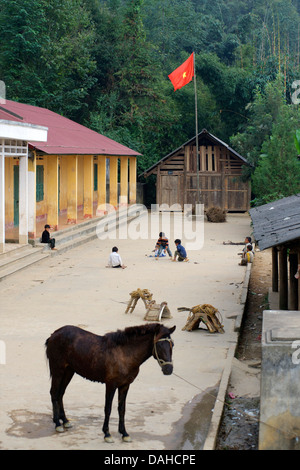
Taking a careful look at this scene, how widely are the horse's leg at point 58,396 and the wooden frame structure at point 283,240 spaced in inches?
170

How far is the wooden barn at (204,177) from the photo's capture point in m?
37.6

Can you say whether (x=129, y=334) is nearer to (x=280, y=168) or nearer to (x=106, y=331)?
(x=106, y=331)

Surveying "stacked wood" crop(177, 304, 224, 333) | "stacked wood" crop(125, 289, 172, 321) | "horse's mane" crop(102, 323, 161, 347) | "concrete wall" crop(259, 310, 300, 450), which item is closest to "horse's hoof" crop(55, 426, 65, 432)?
"horse's mane" crop(102, 323, 161, 347)

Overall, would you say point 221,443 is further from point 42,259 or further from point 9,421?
point 42,259

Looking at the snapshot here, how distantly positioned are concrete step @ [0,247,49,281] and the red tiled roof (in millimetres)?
3148

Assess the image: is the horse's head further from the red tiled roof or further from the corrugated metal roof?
the red tiled roof

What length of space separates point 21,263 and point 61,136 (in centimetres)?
873

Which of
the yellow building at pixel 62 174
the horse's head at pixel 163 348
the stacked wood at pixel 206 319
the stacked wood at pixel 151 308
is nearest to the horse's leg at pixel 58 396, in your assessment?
the horse's head at pixel 163 348

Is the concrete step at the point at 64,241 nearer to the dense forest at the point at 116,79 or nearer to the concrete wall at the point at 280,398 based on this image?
the dense forest at the point at 116,79

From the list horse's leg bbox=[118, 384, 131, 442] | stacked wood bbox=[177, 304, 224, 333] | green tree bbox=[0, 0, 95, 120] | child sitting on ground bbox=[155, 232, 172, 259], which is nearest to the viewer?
horse's leg bbox=[118, 384, 131, 442]

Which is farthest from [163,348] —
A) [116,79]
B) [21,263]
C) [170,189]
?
[116,79]

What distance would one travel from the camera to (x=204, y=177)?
38031 millimetres

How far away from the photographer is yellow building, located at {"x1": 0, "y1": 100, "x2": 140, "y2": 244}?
22.3 m
